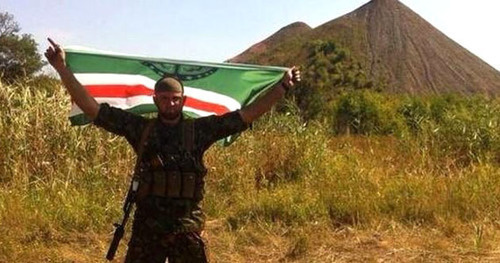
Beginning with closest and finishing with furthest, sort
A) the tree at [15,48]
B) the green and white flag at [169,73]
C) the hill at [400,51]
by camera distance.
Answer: the green and white flag at [169,73] → the tree at [15,48] → the hill at [400,51]

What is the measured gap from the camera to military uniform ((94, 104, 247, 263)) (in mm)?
3541

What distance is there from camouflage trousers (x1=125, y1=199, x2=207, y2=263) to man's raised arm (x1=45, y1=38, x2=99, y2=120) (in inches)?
25.1

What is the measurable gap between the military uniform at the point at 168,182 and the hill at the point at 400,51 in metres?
79.3

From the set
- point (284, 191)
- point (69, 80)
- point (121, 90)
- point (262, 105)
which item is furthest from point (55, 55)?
point (284, 191)

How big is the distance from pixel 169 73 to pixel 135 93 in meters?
0.32

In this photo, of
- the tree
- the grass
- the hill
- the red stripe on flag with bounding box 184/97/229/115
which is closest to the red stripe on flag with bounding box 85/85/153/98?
the red stripe on flag with bounding box 184/97/229/115

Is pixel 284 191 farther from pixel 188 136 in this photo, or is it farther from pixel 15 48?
pixel 15 48

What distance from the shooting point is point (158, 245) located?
3588mm

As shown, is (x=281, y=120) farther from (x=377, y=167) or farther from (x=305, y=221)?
(x=305, y=221)

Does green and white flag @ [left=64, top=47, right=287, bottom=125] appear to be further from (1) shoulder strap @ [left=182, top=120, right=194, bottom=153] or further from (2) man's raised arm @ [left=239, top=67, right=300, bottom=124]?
(1) shoulder strap @ [left=182, top=120, right=194, bottom=153]

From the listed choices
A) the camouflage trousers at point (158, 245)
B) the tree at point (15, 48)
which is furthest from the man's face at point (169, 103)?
the tree at point (15, 48)

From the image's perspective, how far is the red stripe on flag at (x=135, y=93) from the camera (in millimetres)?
4945

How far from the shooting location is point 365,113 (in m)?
30.5

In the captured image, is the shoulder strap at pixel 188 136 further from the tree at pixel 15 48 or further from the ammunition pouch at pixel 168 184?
the tree at pixel 15 48
